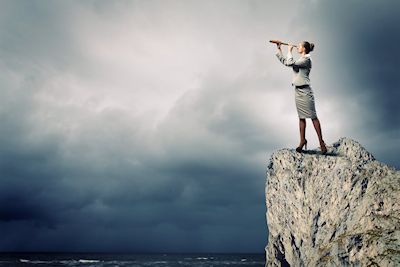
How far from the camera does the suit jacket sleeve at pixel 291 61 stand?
10.2 metres

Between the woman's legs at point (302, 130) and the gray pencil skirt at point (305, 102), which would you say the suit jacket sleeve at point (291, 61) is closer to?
the gray pencil skirt at point (305, 102)

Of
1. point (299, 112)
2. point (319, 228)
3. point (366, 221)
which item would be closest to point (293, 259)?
point (319, 228)

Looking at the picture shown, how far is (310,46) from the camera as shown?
1038cm

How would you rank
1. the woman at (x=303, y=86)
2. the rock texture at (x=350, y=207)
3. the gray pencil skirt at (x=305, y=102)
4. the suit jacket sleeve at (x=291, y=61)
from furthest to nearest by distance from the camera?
the rock texture at (x=350, y=207) → the gray pencil skirt at (x=305, y=102) → the woman at (x=303, y=86) → the suit jacket sleeve at (x=291, y=61)

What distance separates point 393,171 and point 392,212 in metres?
3.47

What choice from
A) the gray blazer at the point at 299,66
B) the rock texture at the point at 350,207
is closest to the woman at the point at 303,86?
the gray blazer at the point at 299,66

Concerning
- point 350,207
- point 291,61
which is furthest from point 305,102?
point 350,207

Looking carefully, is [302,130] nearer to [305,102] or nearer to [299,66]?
[305,102]

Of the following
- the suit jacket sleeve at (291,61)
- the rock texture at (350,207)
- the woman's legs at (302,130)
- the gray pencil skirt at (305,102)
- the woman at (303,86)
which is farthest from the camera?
the rock texture at (350,207)

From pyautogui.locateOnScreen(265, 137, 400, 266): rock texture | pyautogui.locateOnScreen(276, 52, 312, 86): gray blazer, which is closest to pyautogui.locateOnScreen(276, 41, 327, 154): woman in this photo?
pyautogui.locateOnScreen(276, 52, 312, 86): gray blazer

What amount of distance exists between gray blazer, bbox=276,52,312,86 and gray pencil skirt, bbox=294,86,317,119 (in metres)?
0.23

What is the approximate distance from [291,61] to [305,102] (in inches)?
48.9

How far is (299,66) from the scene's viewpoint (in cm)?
1036

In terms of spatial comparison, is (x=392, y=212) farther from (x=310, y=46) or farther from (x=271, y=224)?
(x=271, y=224)
